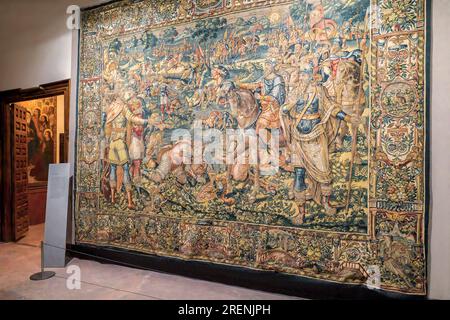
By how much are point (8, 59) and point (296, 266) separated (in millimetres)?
6212

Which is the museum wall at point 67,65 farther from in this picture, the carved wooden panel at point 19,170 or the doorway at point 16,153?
the carved wooden panel at point 19,170

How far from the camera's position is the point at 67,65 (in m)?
5.02

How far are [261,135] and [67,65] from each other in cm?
361

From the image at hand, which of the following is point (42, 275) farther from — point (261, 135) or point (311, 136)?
point (311, 136)

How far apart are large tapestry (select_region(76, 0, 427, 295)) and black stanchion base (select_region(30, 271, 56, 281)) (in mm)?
705

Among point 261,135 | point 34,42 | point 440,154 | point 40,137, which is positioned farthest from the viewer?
point 40,137

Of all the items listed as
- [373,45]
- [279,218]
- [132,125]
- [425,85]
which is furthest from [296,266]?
[132,125]

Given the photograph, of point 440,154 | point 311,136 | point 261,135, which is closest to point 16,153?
point 261,135

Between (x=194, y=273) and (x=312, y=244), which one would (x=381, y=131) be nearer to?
(x=312, y=244)

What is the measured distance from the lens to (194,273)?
3.96 meters

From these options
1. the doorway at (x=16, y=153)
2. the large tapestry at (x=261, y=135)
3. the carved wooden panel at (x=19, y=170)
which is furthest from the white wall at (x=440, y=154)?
the carved wooden panel at (x=19, y=170)

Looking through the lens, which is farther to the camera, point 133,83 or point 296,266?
point 133,83

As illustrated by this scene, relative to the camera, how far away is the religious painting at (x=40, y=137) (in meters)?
7.57

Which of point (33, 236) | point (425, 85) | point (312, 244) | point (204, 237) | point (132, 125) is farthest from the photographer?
point (33, 236)
